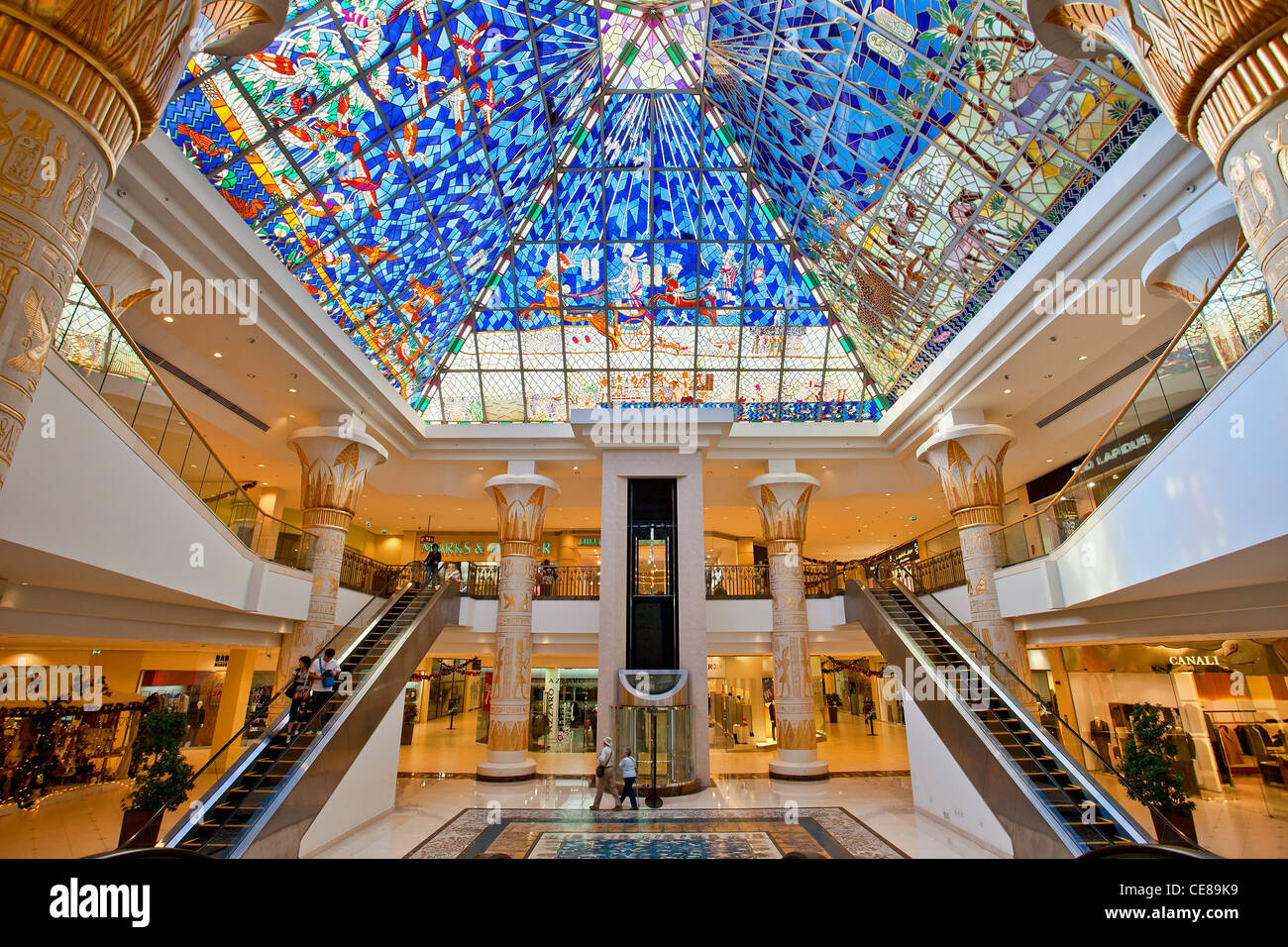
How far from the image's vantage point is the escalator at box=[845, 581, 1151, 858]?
8000mm

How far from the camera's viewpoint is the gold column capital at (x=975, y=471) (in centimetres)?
1455

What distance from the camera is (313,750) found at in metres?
9.41

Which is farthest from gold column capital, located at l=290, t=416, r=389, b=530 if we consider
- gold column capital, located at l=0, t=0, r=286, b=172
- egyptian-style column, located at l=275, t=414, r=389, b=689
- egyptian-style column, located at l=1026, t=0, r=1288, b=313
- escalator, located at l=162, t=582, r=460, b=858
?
egyptian-style column, located at l=1026, t=0, r=1288, b=313

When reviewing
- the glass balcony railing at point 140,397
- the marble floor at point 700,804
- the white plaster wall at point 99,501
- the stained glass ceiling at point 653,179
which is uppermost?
the stained glass ceiling at point 653,179

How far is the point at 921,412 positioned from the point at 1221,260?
805cm

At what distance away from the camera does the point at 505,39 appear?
12.5 meters

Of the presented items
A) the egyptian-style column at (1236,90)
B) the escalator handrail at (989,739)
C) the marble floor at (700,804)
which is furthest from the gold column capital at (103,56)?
the escalator handrail at (989,739)


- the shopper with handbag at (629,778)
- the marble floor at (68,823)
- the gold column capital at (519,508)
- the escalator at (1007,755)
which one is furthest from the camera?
the gold column capital at (519,508)

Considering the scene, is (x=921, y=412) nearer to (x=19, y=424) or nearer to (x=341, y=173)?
(x=341, y=173)

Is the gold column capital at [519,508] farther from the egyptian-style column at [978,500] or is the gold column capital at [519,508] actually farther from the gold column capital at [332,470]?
the egyptian-style column at [978,500]

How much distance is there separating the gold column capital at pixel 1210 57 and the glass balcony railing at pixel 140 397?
7.86 m

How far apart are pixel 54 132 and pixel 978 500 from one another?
51.9 ft

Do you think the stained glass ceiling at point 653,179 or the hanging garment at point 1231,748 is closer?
the stained glass ceiling at point 653,179

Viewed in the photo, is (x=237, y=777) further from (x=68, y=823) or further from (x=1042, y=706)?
(x=1042, y=706)
